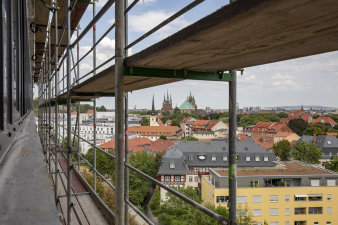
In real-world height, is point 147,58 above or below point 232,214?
above

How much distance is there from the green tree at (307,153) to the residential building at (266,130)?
12.9 m

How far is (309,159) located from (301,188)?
26810mm

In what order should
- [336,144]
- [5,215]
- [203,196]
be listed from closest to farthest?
[5,215], [203,196], [336,144]

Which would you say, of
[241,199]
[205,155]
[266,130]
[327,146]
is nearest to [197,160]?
[205,155]

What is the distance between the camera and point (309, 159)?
47.7 metres

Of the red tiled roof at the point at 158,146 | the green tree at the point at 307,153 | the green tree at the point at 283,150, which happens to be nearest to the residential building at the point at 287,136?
the green tree at the point at 283,150

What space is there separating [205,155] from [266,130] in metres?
30.6

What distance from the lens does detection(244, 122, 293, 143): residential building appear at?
62438mm

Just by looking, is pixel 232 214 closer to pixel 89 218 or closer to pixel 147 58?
pixel 147 58

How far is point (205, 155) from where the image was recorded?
38062mm

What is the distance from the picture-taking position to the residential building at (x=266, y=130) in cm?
6244

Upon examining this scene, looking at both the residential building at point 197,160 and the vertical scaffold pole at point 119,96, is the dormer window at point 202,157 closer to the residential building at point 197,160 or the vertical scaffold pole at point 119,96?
the residential building at point 197,160

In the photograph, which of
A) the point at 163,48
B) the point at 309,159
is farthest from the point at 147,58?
the point at 309,159

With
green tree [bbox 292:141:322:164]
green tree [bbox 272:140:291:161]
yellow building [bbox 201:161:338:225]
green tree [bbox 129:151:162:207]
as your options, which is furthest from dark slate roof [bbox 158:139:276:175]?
green tree [bbox 272:140:291:161]
